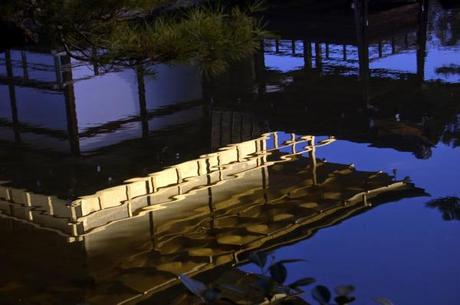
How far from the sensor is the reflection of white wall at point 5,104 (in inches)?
319

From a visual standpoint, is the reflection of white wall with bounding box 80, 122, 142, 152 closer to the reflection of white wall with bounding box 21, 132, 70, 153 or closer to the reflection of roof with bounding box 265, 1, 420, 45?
the reflection of white wall with bounding box 21, 132, 70, 153

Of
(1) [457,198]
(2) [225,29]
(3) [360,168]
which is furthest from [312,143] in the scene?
(2) [225,29]

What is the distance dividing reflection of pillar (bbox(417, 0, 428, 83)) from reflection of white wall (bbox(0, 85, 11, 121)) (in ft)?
13.7

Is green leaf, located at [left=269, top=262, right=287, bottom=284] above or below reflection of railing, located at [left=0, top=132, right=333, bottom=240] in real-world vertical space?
above

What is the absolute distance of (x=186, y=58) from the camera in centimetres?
329

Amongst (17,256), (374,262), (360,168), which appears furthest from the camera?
(360,168)

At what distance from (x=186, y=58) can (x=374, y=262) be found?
63.6 inches

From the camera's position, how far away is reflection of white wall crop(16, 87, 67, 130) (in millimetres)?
7656

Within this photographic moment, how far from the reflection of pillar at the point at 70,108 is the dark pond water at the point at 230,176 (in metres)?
0.03

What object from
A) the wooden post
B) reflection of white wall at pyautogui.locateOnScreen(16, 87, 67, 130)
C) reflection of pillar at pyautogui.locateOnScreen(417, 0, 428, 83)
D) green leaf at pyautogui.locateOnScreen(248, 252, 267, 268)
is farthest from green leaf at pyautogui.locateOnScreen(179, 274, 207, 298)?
the wooden post

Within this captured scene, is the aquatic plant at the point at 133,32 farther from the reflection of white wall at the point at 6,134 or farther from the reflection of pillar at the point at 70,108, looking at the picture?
the reflection of white wall at the point at 6,134

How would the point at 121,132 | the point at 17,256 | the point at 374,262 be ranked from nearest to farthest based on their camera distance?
the point at 374,262 → the point at 17,256 → the point at 121,132

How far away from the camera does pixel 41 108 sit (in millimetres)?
8273

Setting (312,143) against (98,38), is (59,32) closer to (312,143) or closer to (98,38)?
(98,38)
